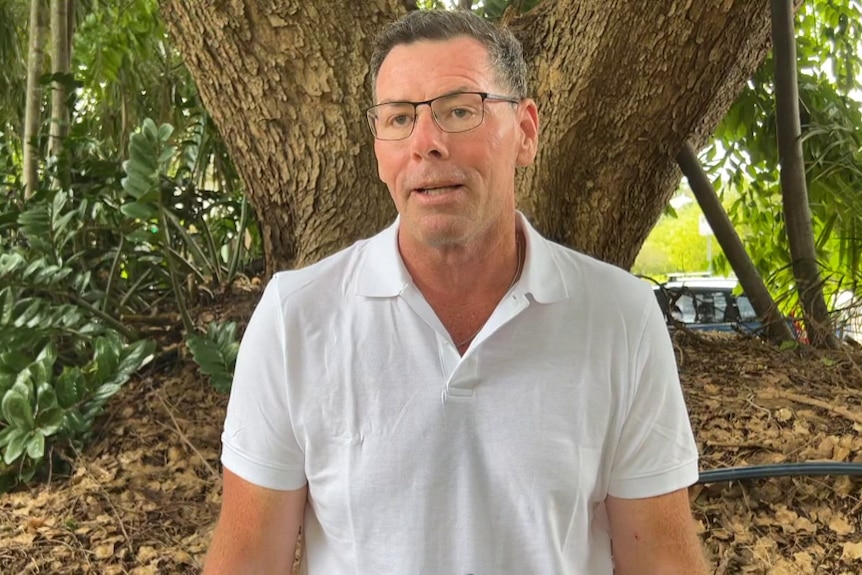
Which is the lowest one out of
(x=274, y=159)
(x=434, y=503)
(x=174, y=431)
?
(x=174, y=431)

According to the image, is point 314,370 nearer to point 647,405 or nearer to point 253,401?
point 253,401

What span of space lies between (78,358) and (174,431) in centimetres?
73

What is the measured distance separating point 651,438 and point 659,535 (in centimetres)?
16

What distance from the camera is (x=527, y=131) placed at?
1421 millimetres

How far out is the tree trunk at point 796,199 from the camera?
355 cm

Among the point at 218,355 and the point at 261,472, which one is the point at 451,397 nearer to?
the point at 261,472

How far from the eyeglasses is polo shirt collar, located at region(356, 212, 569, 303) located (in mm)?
183

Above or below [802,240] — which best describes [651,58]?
above

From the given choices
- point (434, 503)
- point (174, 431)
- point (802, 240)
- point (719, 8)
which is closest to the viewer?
point (434, 503)

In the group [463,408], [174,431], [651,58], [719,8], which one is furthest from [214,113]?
[463,408]

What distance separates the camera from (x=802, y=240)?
3.74m

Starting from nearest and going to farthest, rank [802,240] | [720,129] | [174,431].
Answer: [174,431]
[802,240]
[720,129]

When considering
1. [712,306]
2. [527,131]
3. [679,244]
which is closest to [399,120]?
[527,131]

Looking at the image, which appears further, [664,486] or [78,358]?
[78,358]
